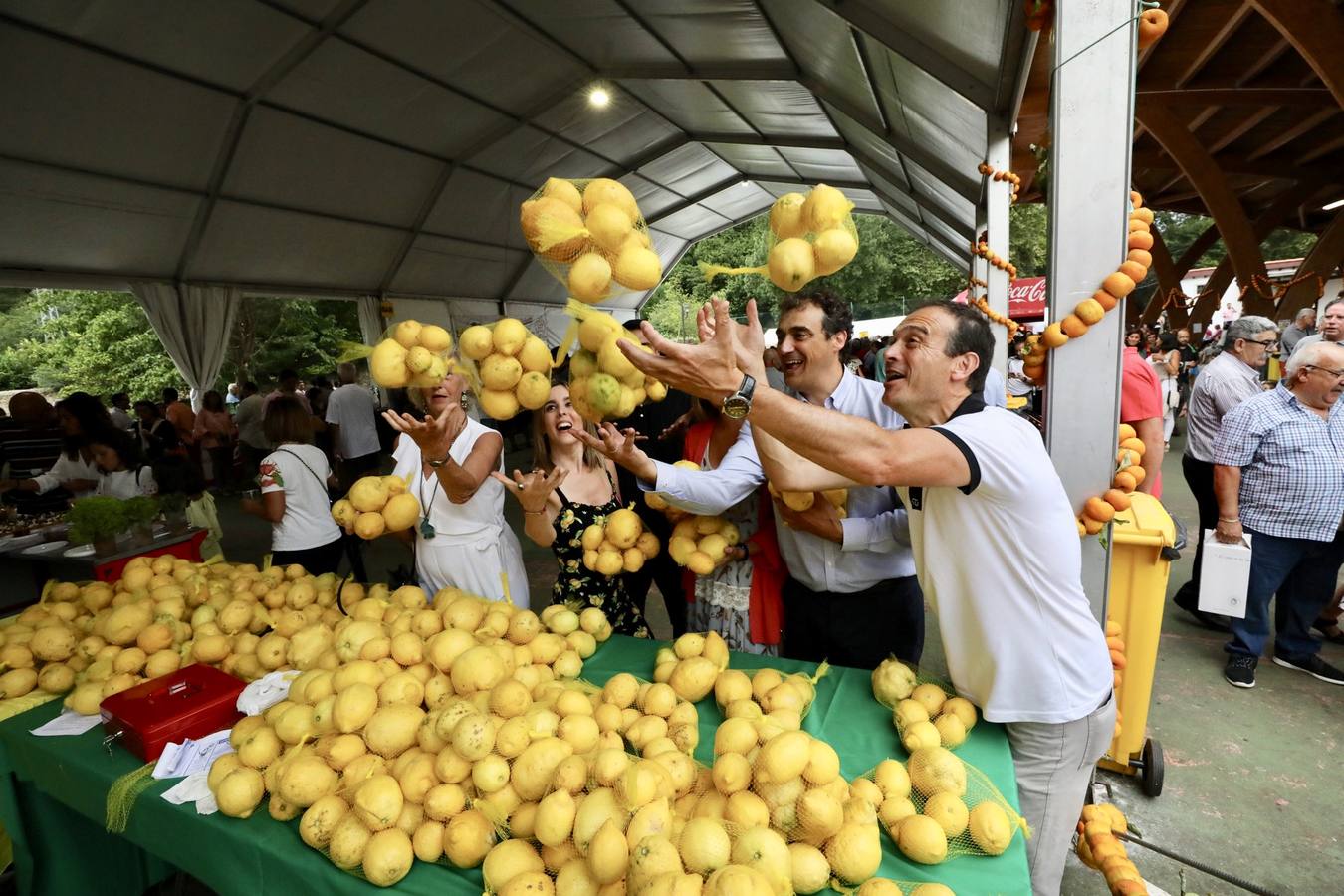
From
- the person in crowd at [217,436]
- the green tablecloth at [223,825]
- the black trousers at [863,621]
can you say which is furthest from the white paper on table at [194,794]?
the person in crowd at [217,436]

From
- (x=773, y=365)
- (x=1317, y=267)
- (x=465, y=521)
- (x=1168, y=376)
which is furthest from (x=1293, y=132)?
(x=465, y=521)

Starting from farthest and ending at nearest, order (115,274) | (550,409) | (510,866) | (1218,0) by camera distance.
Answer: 1. (115,274)
2. (1218,0)
3. (550,409)
4. (510,866)

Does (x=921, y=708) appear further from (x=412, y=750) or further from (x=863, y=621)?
(x=412, y=750)

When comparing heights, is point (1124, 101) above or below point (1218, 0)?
below

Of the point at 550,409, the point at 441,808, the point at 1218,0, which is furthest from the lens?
the point at 1218,0

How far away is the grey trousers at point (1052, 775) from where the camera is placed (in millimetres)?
1663

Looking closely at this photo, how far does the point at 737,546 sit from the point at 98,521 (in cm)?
438

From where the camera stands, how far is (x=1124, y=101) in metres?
2.03

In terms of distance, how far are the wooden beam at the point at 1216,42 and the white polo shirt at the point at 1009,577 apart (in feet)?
27.8

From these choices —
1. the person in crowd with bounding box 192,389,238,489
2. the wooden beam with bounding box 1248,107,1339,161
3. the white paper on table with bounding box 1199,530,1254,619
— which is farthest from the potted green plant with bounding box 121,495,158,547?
the wooden beam with bounding box 1248,107,1339,161

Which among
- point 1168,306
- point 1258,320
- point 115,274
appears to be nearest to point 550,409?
point 1258,320

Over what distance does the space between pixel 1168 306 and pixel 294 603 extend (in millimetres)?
23408

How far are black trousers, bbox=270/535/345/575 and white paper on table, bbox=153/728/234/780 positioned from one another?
2.11 m

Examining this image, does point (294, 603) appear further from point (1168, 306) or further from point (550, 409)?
point (1168, 306)
